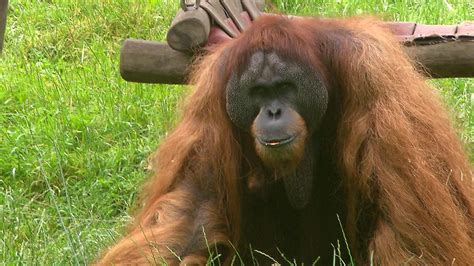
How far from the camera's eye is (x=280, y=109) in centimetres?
369

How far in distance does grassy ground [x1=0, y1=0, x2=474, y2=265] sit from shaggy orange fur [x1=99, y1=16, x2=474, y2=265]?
401mm

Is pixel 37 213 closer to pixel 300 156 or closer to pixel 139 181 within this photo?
pixel 139 181

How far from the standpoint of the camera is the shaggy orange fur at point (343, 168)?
357 cm

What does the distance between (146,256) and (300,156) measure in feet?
2.11

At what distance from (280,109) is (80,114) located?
2169 mm

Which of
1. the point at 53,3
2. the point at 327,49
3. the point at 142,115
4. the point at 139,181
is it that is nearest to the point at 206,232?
the point at 327,49

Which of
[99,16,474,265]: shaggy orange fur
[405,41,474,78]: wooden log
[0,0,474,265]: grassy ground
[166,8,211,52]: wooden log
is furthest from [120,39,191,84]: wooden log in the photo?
[405,41,474,78]: wooden log

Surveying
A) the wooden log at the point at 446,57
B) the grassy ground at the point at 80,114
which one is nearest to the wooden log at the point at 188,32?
the grassy ground at the point at 80,114

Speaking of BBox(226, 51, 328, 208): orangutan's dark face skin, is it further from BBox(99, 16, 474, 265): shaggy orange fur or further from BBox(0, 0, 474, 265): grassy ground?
BBox(0, 0, 474, 265): grassy ground

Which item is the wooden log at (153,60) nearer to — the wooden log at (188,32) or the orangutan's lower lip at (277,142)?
the wooden log at (188,32)

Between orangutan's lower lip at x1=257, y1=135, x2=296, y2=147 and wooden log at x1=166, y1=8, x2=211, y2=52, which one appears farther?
wooden log at x1=166, y1=8, x2=211, y2=52

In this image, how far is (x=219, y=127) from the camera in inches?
155

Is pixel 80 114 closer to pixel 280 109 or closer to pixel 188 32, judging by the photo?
pixel 188 32

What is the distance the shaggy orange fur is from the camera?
357cm
